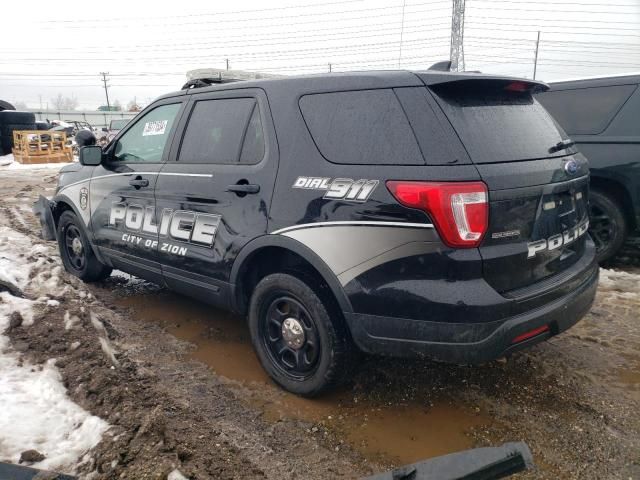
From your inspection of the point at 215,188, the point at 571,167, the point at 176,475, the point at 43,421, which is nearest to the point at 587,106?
the point at 571,167

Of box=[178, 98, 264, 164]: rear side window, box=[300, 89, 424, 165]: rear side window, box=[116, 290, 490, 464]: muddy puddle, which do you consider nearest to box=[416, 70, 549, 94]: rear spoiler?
box=[300, 89, 424, 165]: rear side window

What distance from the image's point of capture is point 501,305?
234 centimetres

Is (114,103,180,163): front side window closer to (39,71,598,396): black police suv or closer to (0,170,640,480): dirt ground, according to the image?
(39,71,598,396): black police suv

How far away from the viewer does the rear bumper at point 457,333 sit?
235 centimetres

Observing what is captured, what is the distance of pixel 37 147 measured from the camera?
1877 cm

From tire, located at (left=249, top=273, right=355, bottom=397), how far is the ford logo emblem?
1.53 meters

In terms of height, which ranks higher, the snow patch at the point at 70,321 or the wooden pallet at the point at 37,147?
the wooden pallet at the point at 37,147

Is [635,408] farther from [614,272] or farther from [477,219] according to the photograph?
[614,272]

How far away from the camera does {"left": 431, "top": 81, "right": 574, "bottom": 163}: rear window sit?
2465 mm

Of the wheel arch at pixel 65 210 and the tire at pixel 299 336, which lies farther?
the wheel arch at pixel 65 210

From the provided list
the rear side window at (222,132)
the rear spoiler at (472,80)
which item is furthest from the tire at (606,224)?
the rear side window at (222,132)

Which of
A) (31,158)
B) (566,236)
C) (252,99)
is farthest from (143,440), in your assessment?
(31,158)

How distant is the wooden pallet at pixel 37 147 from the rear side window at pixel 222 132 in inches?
698

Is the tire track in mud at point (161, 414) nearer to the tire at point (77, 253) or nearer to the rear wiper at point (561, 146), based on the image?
the tire at point (77, 253)
